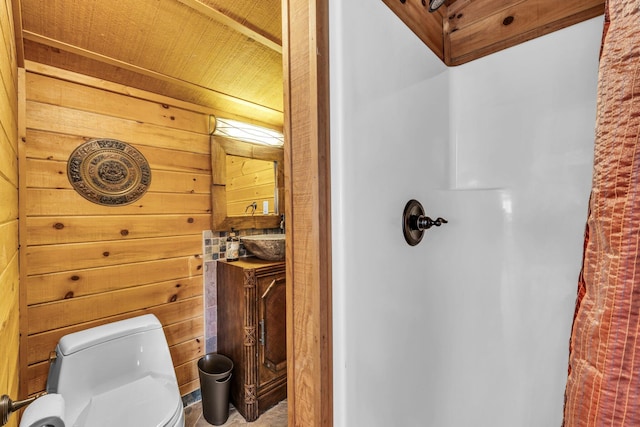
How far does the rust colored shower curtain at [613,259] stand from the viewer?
1.36ft

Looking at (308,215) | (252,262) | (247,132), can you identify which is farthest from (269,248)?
(308,215)

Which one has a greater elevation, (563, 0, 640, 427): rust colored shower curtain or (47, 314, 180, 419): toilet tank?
(563, 0, 640, 427): rust colored shower curtain

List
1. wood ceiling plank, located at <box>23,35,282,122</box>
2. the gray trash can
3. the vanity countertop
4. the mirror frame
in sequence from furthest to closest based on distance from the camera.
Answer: the mirror frame
the vanity countertop
the gray trash can
wood ceiling plank, located at <box>23,35,282,122</box>

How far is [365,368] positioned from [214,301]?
62.1 inches

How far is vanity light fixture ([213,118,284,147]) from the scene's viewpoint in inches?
79.8

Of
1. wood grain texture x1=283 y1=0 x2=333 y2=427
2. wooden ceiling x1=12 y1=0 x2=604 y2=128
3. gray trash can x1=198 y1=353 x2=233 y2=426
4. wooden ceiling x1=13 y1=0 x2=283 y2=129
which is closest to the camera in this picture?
wood grain texture x1=283 y1=0 x2=333 y2=427

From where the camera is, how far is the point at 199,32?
4.52 ft

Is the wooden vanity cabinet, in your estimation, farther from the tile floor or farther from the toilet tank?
the toilet tank

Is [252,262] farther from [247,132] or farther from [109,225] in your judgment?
[247,132]

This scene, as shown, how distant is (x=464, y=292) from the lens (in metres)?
1.20

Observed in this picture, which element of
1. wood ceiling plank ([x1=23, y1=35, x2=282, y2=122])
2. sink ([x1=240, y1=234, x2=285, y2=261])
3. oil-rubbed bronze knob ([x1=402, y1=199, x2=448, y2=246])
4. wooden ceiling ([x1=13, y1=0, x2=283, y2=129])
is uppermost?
wooden ceiling ([x1=13, y1=0, x2=283, y2=129])

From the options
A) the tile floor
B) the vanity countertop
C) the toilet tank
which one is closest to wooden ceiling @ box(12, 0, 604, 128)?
the vanity countertop

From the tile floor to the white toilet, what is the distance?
0.58 meters

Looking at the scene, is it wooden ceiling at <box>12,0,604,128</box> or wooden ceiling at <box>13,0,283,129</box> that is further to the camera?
wooden ceiling at <box>13,0,283,129</box>
